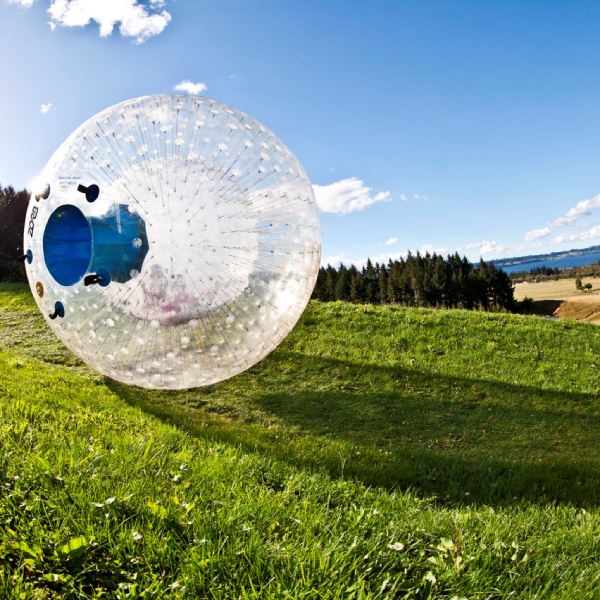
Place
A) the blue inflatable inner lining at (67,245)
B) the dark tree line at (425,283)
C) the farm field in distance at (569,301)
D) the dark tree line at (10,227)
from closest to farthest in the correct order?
the blue inflatable inner lining at (67,245)
the dark tree line at (10,227)
the dark tree line at (425,283)
the farm field in distance at (569,301)

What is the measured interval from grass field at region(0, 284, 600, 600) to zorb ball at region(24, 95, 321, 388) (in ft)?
3.11

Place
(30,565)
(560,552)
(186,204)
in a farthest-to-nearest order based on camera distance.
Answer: (186,204) → (560,552) → (30,565)

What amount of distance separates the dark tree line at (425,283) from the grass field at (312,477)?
178ft

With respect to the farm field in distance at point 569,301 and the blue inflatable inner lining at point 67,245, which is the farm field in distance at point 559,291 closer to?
the farm field in distance at point 569,301

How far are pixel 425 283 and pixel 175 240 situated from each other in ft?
205

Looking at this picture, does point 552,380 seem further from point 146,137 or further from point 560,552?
point 146,137

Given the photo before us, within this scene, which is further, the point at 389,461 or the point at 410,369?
the point at 410,369

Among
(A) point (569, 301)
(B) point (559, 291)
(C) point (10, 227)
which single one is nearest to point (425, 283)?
(A) point (569, 301)

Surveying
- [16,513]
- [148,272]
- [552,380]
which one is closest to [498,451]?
[552,380]

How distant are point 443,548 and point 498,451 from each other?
3.91m

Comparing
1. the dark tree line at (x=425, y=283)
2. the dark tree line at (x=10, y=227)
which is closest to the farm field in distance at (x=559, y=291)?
the dark tree line at (x=425, y=283)

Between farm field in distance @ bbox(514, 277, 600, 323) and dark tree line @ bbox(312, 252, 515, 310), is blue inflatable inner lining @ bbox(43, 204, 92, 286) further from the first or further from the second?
farm field in distance @ bbox(514, 277, 600, 323)

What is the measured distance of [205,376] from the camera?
5.30 meters

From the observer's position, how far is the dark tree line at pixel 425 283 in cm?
6431
